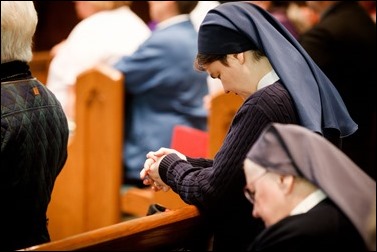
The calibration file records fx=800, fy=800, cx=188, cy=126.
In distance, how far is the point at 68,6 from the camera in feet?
27.7

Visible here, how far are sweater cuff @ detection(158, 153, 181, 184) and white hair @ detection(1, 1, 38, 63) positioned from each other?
23.2 inches

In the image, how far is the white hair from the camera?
2532 mm

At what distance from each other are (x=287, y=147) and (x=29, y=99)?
3.08ft

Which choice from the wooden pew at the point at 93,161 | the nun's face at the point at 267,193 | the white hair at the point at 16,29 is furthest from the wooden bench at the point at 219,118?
the nun's face at the point at 267,193

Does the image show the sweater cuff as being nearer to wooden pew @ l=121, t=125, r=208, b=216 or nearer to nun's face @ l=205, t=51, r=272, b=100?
nun's face @ l=205, t=51, r=272, b=100

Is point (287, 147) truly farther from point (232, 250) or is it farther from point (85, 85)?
point (85, 85)

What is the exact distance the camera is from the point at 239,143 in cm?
255

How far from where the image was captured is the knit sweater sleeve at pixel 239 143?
8.32ft

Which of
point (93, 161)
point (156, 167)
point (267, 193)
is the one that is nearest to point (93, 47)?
point (93, 161)

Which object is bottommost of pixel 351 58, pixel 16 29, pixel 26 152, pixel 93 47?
pixel 93 47

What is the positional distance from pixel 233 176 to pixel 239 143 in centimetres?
11

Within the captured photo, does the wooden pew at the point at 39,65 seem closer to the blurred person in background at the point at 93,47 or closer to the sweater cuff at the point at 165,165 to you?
the blurred person in background at the point at 93,47

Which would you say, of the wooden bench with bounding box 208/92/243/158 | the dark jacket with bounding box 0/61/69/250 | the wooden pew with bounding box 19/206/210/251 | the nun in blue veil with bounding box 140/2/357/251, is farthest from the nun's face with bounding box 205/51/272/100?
the wooden bench with bounding box 208/92/243/158

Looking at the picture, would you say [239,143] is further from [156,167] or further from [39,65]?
[39,65]
